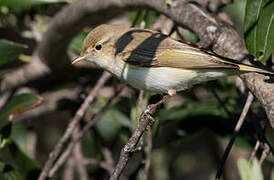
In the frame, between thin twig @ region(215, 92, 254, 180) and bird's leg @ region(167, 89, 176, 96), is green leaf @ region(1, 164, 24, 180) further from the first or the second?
thin twig @ region(215, 92, 254, 180)

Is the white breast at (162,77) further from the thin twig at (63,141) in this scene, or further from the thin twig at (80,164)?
the thin twig at (80,164)

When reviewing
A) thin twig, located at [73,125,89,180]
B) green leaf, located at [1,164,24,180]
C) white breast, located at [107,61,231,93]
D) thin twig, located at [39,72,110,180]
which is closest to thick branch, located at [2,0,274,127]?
white breast, located at [107,61,231,93]

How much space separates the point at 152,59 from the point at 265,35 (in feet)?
2.28

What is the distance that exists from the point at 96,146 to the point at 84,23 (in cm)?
115

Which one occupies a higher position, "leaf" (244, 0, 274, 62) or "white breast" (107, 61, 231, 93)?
"leaf" (244, 0, 274, 62)

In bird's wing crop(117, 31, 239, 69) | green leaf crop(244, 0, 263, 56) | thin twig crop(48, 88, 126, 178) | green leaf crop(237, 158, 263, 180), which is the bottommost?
thin twig crop(48, 88, 126, 178)

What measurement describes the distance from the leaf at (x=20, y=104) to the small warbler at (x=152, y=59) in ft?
1.72

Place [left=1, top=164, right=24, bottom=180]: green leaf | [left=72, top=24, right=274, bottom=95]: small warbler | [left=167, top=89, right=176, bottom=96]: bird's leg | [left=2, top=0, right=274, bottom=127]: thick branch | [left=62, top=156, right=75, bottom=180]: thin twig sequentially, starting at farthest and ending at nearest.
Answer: [left=62, top=156, right=75, bottom=180]: thin twig → [left=1, top=164, right=24, bottom=180]: green leaf → [left=167, top=89, right=176, bottom=96]: bird's leg → [left=72, top=24, right=274, bottom=95]: small warbler → [left=2, top=0, right=274, bottom=127]: thick branch

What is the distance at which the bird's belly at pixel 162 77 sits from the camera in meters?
2.54

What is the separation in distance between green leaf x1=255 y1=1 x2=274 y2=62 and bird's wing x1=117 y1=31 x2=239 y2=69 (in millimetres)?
348

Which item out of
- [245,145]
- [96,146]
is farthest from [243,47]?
[96,146]

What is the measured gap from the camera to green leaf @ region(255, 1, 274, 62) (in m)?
2.28

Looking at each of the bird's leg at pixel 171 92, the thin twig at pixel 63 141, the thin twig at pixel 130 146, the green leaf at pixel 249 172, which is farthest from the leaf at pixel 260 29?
the thin twig at pixel 63 141

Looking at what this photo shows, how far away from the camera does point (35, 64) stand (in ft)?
12.9
